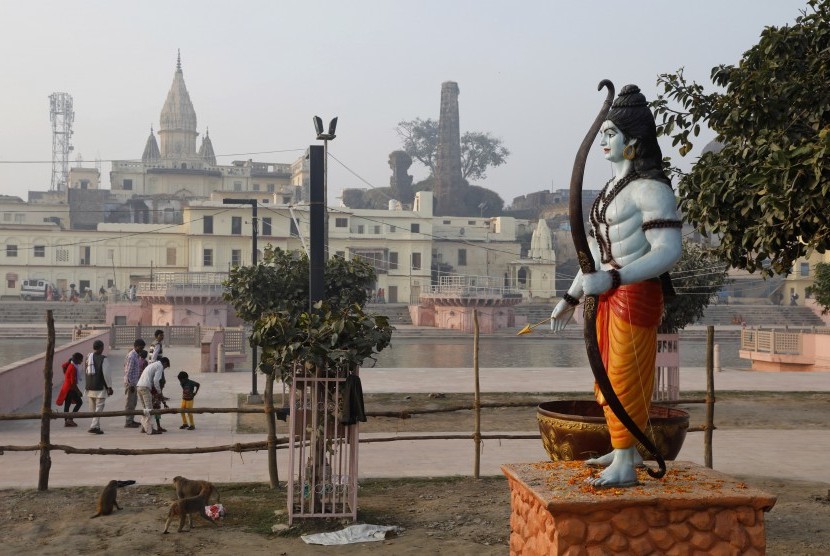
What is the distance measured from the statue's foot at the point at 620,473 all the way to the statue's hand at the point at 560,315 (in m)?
0.99

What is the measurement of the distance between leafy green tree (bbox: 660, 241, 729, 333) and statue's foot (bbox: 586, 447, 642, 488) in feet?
39.3

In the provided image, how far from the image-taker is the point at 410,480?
399 inches

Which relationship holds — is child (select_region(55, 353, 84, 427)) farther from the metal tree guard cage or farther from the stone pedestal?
the stone pedestal

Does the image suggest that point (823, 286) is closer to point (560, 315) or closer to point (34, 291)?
point (560, 315)

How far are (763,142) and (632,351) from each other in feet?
13.7

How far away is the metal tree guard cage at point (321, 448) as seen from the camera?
799 cm

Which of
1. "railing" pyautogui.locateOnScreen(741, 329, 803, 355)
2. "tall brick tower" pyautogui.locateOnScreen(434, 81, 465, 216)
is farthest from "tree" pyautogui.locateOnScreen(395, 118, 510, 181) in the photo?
"railing" pyautogui.locateOnScreen(741, 329, 803, 355)

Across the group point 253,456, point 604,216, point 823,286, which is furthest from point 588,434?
point 823,286

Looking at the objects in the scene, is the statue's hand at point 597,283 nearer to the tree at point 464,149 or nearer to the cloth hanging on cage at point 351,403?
the cloth hanging on cage at point 351,403

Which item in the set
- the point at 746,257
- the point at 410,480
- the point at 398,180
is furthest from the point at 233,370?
the point at 398,180

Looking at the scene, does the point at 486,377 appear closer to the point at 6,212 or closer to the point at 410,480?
the point at 410,480

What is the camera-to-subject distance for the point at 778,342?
28.9 meters

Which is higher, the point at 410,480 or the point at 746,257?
the point at 746,257

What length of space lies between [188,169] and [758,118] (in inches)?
2933
